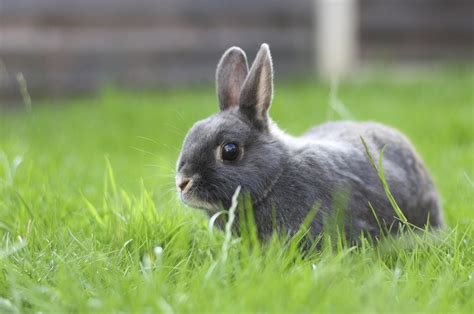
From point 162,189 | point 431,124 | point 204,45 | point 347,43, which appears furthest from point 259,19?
point 162,189

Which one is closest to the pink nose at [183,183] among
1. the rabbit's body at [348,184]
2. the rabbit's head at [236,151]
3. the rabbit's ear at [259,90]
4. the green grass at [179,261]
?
the rabbit's head at [236,151]

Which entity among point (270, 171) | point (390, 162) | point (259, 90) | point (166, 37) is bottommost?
point (166, 37)

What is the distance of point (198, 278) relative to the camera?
6.59 ft

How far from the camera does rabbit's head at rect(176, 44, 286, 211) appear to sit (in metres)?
2.54

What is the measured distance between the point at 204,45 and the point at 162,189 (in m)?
4.99

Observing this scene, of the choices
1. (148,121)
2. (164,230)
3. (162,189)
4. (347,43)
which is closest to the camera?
(164,230)

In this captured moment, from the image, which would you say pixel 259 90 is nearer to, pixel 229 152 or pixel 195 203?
pixel 229 152

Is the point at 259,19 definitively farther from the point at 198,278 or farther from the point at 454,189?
the point at 198,278

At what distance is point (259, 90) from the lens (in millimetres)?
2701

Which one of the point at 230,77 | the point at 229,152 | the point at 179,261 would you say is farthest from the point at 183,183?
the point at 230,77

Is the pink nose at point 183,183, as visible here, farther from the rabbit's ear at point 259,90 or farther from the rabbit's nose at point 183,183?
the rabbit's ear at point 259,90

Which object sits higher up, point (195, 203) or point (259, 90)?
point (259, 90)

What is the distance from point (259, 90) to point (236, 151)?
27 cm

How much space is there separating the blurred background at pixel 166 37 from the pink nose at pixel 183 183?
17.8ft
